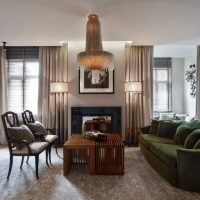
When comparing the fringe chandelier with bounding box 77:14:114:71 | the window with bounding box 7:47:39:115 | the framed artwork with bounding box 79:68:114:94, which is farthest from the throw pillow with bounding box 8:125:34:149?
the window with bounding box 7:47:39:115

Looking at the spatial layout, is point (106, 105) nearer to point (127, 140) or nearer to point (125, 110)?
point (125, 110)

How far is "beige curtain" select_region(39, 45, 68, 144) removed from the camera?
19.5 ft

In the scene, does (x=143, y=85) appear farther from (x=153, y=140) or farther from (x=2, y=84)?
(x=2, y=84)

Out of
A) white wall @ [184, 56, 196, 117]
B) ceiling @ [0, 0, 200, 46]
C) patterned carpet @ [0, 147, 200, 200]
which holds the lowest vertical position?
patterned carpet @ [0, 147, 200, 200]

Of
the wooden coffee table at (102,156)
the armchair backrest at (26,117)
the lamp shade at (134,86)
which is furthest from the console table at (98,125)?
the wooden coffee table at (102,156)

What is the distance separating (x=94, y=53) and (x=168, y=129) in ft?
7.75

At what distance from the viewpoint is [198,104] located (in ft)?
19.5

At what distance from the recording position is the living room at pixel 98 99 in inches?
123

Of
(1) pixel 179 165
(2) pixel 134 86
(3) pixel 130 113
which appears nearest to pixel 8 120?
(1) pixel 179 165

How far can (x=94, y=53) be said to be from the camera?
3.46 m

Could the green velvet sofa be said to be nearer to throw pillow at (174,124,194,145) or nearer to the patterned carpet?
the patterned carpet

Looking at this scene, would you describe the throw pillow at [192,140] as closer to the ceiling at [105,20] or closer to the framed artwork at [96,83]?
the ceiling at [105,20]

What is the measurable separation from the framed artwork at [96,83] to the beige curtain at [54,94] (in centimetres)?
54

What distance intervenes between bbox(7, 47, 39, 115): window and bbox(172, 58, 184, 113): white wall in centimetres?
481
